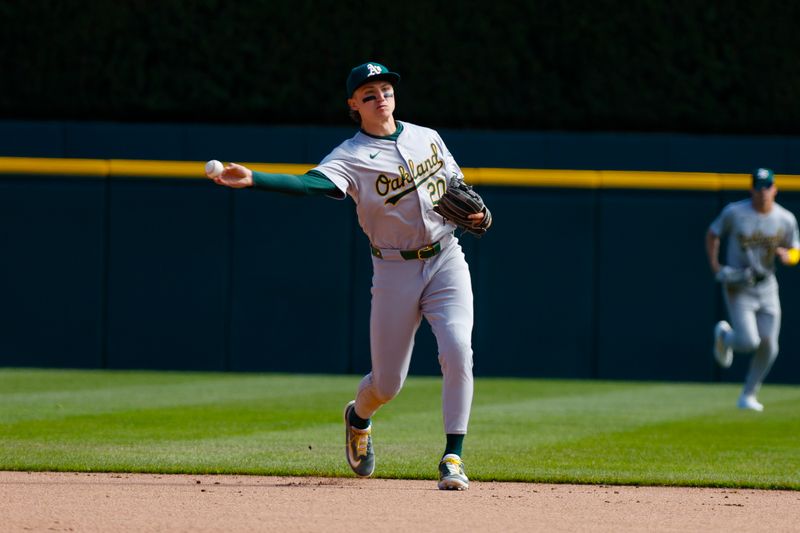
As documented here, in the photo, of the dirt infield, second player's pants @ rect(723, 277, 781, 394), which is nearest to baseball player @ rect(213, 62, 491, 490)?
the dirt infield

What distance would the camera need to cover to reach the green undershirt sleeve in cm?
539

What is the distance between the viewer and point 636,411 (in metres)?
10.6

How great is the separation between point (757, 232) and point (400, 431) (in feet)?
13.0

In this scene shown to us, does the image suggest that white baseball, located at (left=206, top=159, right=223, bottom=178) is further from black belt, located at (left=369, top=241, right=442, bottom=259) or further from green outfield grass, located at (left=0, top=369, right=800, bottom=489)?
green outfield grass, located at (left=0, top=369, right=800, bottom=489)

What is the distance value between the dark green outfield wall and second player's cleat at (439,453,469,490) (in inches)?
353

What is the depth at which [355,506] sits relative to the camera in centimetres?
530

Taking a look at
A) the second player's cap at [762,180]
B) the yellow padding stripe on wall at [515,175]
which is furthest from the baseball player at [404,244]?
the yellow padding stripe on wall at [515,175]

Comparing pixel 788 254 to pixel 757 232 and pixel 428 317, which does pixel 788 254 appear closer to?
pixel 757 232

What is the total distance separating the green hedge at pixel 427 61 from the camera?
50.2 feet

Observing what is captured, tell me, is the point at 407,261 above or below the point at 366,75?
below

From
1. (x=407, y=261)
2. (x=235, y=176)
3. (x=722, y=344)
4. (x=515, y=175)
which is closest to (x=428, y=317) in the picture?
(x=407, y=261)

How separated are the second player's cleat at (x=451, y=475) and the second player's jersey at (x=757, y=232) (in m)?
5.91

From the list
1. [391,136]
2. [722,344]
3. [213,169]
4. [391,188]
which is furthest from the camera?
[722,344]

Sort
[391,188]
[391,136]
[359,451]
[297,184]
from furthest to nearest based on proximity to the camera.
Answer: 1. [359,451]
2. [391,136]
3. [391,188]
4. [297,184]
